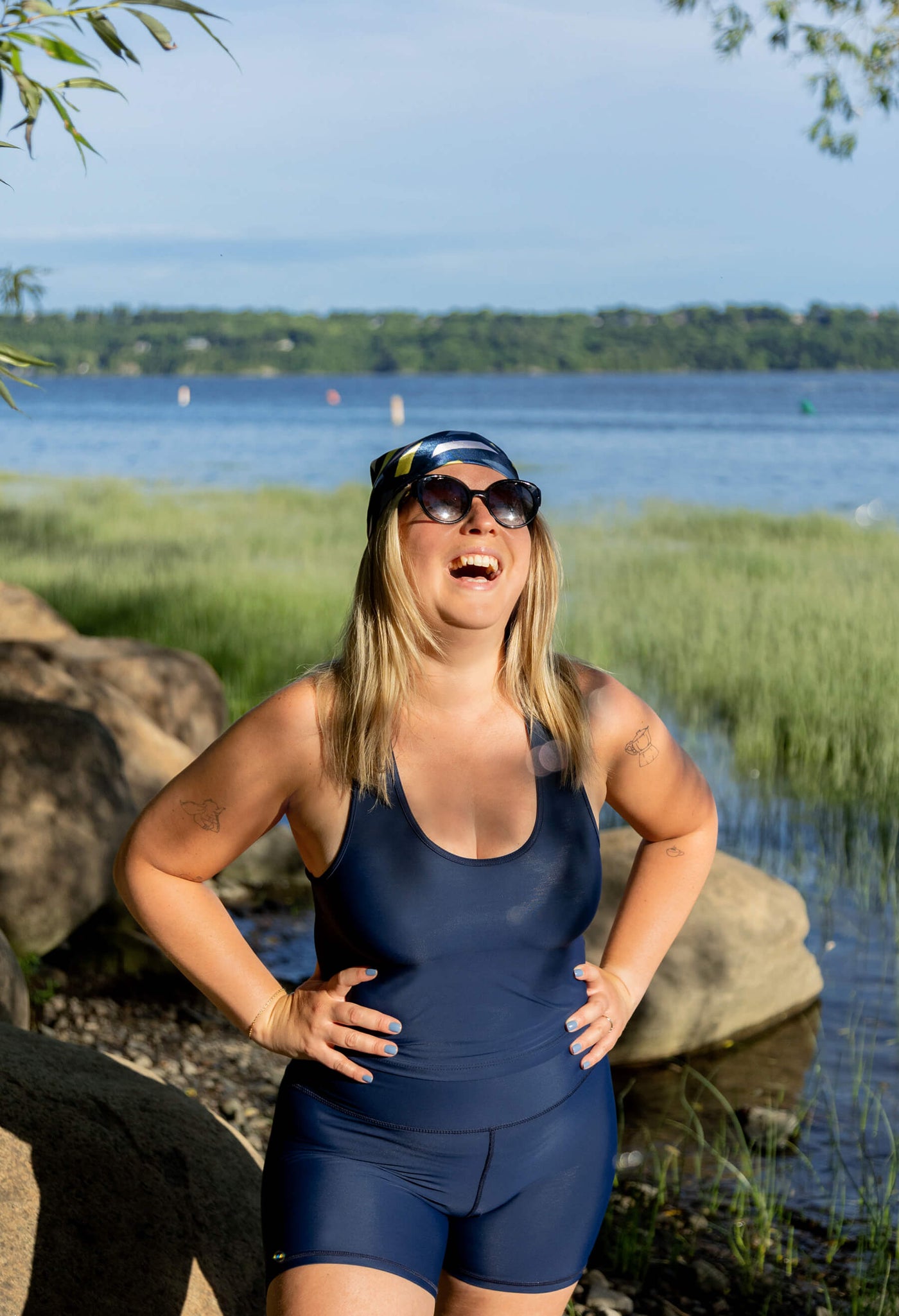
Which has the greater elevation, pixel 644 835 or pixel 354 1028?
pixel 644 835

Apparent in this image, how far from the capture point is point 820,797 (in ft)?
28.1

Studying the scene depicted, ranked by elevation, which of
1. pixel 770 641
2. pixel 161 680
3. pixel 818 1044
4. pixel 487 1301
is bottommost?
pixel 818 1044

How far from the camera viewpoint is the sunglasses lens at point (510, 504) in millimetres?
2312

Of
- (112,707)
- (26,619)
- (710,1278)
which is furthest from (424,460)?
(26,619)

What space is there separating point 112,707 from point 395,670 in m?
5.26

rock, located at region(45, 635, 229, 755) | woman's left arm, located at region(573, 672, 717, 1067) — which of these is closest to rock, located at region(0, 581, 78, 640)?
rock, located at region(45, 635, 229, 755)

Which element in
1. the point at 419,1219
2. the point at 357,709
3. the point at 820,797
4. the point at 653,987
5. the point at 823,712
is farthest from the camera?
the point at 823,712

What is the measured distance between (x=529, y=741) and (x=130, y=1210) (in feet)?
4.28

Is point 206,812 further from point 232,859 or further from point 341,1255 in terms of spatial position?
point 341,1255

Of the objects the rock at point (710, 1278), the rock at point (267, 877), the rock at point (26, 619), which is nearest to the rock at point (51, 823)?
the rock at point (267, 877)

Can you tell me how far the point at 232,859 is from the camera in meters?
2.23

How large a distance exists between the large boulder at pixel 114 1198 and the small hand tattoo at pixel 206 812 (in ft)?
2.99

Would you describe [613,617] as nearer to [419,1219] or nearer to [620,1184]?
[620,1184]

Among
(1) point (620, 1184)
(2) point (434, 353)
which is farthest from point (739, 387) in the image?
(1) point (620, 1184)
